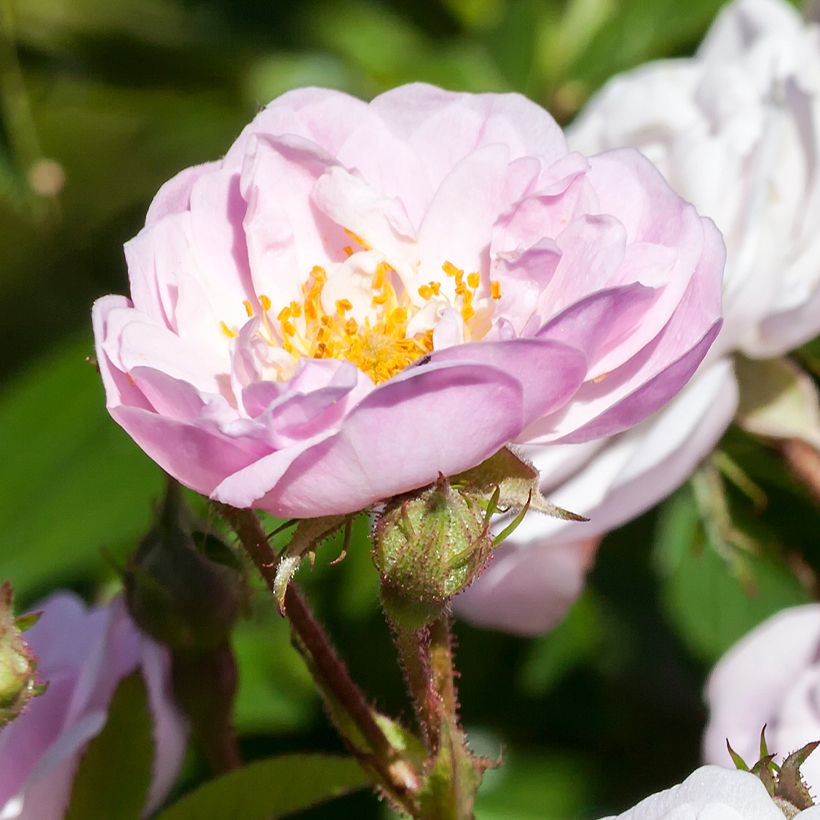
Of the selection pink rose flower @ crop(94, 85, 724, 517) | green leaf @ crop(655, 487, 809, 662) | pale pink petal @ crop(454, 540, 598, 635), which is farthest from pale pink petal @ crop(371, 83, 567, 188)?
green leaf @ crop(655, 487, 809, 662)

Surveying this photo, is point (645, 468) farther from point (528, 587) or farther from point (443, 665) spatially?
point (443, 665)

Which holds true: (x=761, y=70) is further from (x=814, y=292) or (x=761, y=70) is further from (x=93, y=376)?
(x=93, y=376)

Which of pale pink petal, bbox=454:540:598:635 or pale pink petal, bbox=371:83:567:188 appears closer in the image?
pale pink petal, bbox=371:83:567:188

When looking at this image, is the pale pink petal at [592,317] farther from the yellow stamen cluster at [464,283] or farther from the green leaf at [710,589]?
the green leaf at [710,589]

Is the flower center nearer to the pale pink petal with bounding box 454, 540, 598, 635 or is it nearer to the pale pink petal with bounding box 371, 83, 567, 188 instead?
the pale pink petal with bounding box 371, 83, 567, 188

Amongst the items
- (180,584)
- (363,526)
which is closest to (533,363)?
(180,584)

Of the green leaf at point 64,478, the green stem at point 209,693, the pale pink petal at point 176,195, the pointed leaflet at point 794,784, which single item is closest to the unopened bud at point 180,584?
the green stem at point 209,693
